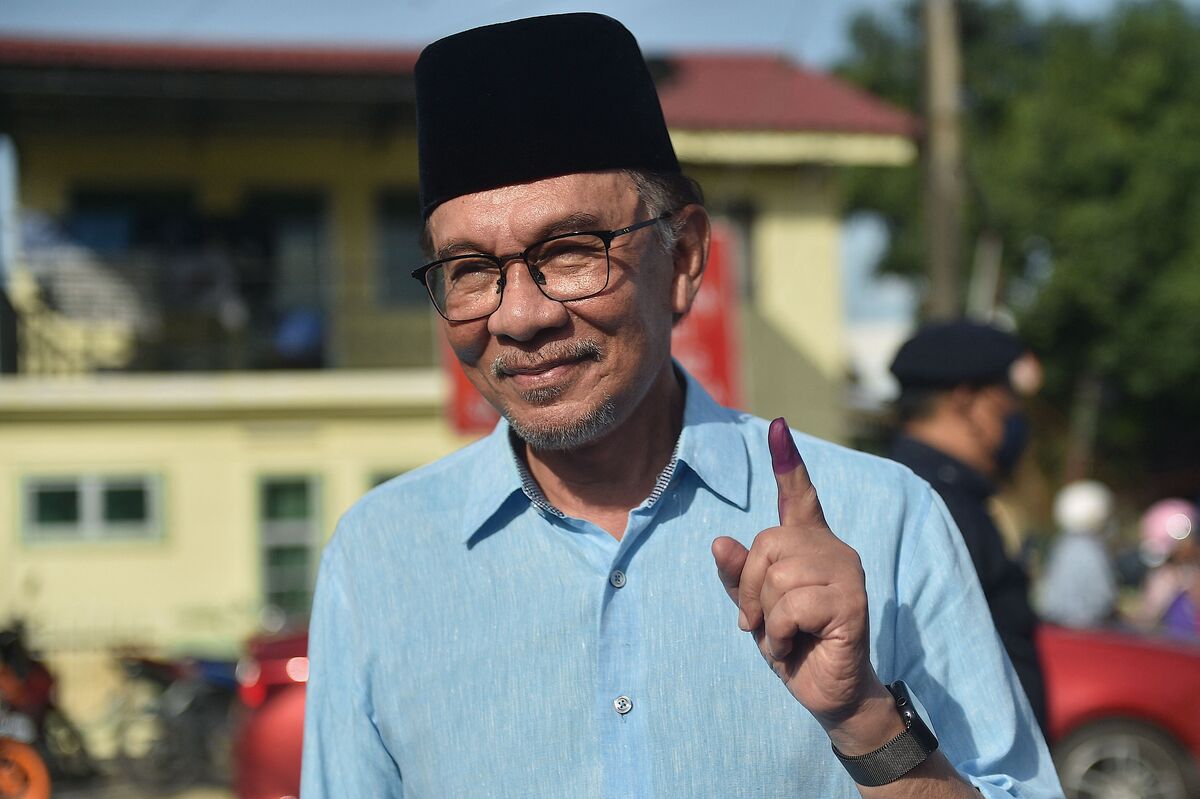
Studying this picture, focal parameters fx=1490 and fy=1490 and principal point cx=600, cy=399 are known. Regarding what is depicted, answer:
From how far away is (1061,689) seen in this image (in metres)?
8.24

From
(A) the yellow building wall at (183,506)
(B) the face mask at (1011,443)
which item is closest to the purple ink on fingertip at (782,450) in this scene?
(B) the face mask at (1011,443)

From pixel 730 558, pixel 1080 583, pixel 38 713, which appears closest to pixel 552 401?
pixel 730 558

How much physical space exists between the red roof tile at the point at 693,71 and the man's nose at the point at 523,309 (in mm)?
15405

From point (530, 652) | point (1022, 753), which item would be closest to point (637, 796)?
point (530, 652)

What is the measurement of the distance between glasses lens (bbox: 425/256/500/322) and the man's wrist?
0.70 metres

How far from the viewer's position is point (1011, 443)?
395 cm

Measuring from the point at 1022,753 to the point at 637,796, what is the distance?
19.0 inches

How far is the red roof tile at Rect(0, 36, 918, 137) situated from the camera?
16719mm

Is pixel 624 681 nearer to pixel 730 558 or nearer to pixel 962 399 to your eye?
pixel 730 558

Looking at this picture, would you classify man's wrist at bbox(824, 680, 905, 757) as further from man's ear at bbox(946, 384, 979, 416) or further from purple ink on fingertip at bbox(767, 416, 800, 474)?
man's ear at bbox(946, 384, 979, 416)

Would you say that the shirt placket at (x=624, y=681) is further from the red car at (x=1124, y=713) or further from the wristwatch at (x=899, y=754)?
the red car at (x=1124, y=713)

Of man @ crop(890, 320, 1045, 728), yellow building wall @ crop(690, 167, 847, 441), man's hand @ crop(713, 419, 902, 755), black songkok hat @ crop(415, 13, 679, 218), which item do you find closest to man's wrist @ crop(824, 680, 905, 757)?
man's hand @ crop(713, 419, 902, 755)

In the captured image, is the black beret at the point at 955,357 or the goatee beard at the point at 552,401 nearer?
the goatee beard at the point at 552,401

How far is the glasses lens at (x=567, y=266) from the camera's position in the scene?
6.36 ft
